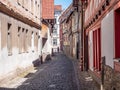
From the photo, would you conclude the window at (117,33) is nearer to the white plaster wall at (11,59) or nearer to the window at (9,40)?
the white plaster wall at (11,59)

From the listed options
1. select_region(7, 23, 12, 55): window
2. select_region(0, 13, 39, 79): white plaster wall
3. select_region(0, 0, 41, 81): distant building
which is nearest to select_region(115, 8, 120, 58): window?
select_region(0, 0, 41, 81): distant building

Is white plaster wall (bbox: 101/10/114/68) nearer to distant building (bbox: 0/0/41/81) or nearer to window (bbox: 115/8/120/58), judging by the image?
window (bbox: 115/8/120/58)

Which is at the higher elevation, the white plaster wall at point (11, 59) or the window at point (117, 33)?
the window at point (117, 33)

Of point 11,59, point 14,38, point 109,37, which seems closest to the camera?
point 109,37

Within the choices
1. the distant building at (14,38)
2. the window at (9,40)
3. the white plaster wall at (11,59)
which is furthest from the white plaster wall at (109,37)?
the window at (9,40)

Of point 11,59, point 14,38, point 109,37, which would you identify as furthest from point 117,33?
point 14,38

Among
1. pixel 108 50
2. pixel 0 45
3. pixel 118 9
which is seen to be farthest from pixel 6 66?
pixel 118 9

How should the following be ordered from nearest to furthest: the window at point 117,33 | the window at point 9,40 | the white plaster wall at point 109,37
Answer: the window at point 117,33
the white plaster wall at point 109,37
the window at point 9,40

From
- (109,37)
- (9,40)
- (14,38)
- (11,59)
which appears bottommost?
(11,59)

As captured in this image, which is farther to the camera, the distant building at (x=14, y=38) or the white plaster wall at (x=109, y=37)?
the distant building at (x=14, y=38)

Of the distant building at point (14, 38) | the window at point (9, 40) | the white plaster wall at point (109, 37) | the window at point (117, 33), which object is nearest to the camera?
the window at point (117, 33)

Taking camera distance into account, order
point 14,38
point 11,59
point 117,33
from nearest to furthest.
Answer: point 117,33 < point 11,59 < point 14,38

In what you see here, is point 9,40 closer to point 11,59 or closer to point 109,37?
point 11,59

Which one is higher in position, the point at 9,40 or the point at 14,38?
the point at 14,38
